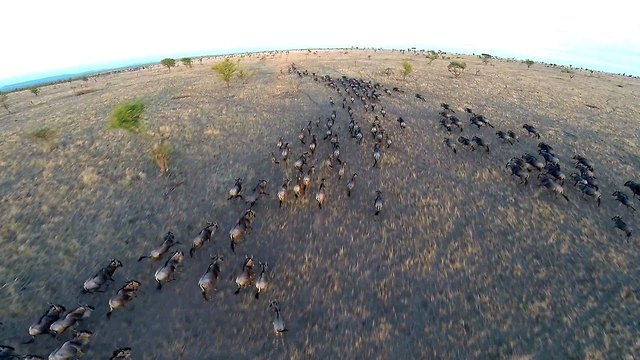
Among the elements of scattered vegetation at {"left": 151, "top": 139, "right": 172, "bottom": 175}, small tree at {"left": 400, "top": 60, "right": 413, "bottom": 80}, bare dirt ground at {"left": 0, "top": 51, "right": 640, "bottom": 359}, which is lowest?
bare dirt ground at {"left": 0, "top": 51, "right": 640, "bottom": 359}

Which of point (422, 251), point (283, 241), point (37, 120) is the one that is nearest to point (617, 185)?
point (422, 251)

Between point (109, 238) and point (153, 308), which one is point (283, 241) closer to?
point (153, 308)

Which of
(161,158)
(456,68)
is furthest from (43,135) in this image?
(456,68)

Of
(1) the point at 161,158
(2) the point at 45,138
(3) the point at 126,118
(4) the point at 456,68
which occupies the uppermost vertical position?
(4) the point at 456,68

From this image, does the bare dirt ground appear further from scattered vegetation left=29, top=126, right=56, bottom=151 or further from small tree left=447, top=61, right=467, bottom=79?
small tree left=447, top=61, right=467, bottom=79

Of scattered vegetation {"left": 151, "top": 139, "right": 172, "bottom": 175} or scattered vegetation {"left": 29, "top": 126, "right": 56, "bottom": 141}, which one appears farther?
scattered vegetation {"left": 29, "top": 126, "right": 56, "bottom": 141}

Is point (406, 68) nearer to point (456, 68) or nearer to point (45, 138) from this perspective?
point (456, 68)

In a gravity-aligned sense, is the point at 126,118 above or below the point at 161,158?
above

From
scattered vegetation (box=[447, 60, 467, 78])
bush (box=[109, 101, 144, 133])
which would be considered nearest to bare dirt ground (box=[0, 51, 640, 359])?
bush (box=[109, 101, 144, 133])

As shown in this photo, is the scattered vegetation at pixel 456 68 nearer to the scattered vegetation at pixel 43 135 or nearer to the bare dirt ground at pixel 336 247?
the bare dirt ground at pixel 336 247
